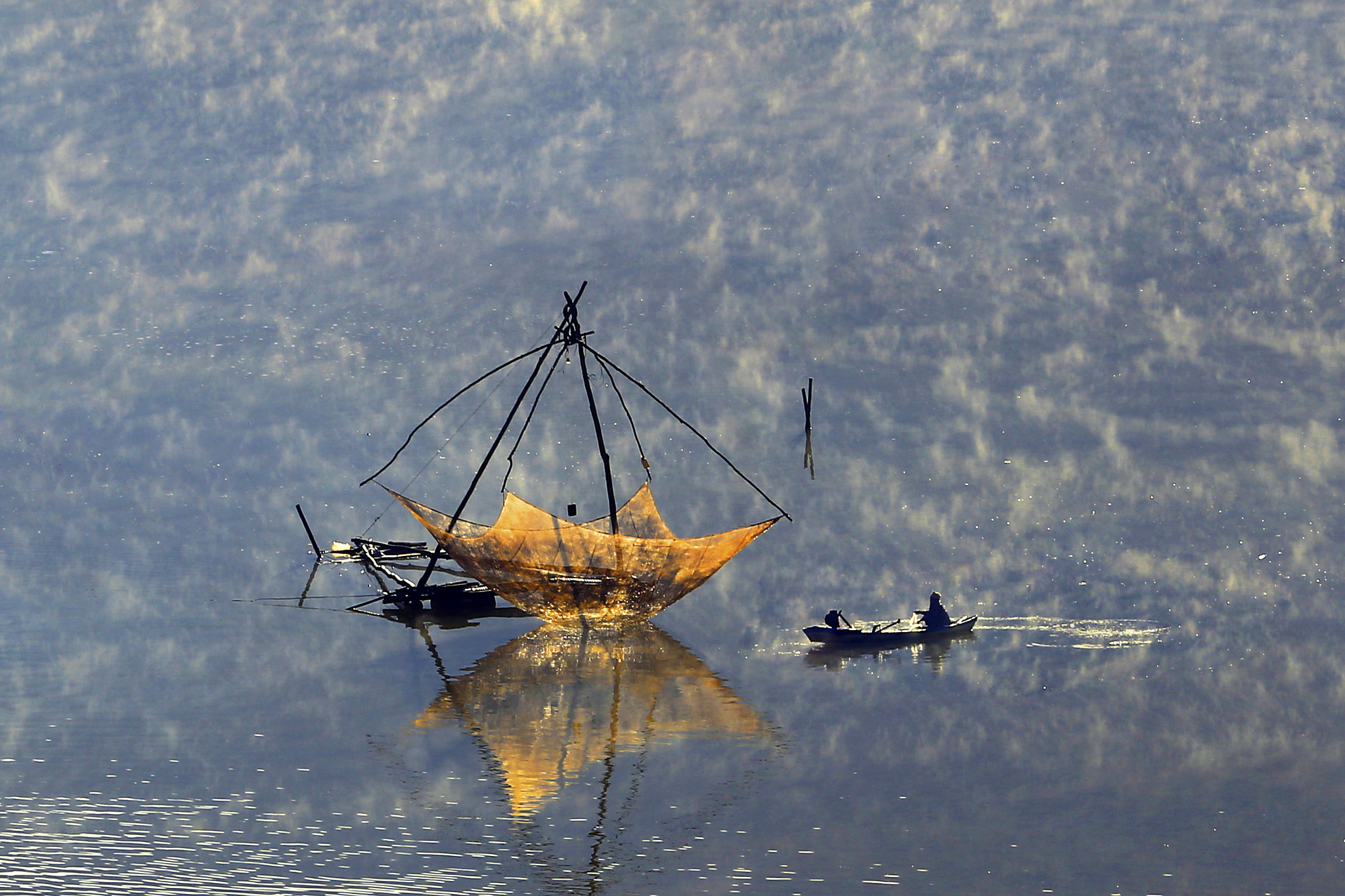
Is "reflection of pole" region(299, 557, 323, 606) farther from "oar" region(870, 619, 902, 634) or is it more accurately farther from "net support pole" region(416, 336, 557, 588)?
"oar" region(870, 619, 902, 634)

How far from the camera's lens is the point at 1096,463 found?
7762 cm

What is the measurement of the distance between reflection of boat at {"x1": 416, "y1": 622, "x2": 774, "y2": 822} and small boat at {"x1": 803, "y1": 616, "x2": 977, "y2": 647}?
6.99 feet

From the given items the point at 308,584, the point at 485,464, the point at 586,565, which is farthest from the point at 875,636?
the point at 308,584

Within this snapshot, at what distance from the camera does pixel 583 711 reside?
70.9 feet

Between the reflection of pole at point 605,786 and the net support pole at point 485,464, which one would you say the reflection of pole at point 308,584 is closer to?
the net support pole at point 485,464

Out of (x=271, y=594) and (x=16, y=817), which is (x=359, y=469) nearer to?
(x=271, y=594)

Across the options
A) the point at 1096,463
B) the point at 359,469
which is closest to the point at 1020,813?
the point at 1096,463

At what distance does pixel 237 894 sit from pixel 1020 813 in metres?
8.13

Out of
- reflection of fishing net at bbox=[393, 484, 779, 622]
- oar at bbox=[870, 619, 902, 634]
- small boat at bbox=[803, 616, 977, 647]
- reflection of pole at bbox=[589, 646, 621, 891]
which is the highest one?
reflection of fishing net at bbox=[393, 484, 779, 622]

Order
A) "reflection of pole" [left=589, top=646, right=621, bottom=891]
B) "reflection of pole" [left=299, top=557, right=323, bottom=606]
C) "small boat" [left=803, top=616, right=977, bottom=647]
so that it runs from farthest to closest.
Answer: "reflection of pole" [left=299, top=557, right=323, bottom=606], "small boat" [left=803, top=616, right=977, bottom=647], "reflection of pole" [left=589, top=646, right=621, bottom=891]

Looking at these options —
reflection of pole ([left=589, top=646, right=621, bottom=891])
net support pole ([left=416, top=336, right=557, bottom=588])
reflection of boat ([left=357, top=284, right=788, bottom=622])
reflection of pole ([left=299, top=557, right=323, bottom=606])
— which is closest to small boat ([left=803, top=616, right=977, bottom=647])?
reflection of boat ([left=357, top=284, right=788, bottom=622])

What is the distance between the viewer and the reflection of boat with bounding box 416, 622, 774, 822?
60.1 ft

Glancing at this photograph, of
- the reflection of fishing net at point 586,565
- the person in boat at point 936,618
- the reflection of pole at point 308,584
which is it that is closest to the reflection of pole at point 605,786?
the reflection of fishing net at point 586,565

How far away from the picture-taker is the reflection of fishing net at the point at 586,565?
2556 centimetres
